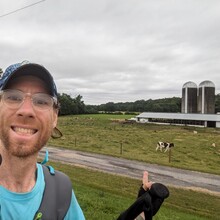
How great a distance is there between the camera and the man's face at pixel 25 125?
1.52 meters

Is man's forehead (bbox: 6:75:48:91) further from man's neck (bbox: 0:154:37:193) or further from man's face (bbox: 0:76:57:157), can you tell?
man's neck (bbox: 0:154:37:193)

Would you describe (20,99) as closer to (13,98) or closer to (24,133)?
(13,98)

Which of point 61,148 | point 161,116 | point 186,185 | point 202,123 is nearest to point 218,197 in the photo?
point 186,185

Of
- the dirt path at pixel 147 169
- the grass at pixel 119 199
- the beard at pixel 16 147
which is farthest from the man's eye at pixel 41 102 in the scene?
the dirt path at pixel 147 169

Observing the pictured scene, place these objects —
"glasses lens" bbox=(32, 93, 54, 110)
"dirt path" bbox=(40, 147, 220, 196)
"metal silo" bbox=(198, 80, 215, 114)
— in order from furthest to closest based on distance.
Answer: "metal silo" bbox=(198, 80, 215, 114) < "dirt path" bbox=(40, 147, 220, 196) < "glasses lens" bbox=(32, 93, 54, 110)

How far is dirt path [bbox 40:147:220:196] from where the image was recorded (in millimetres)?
13906

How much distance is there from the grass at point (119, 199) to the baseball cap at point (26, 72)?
5198 mm

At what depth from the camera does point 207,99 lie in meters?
78.8

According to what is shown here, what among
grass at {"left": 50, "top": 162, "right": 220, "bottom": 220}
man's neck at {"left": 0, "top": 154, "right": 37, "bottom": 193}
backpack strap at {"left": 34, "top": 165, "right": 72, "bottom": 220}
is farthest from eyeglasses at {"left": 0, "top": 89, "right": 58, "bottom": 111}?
grass at {"left": 50, "top": 162, "right": 220, "bottom": 220}

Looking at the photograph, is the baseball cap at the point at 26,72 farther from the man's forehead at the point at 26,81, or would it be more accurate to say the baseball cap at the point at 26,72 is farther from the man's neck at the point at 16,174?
the man's neck at the point at 16,174

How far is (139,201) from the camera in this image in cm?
165

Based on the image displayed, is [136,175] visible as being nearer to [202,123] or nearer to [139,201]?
[139,201]

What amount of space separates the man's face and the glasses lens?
2 cm

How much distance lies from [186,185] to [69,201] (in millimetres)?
12875
